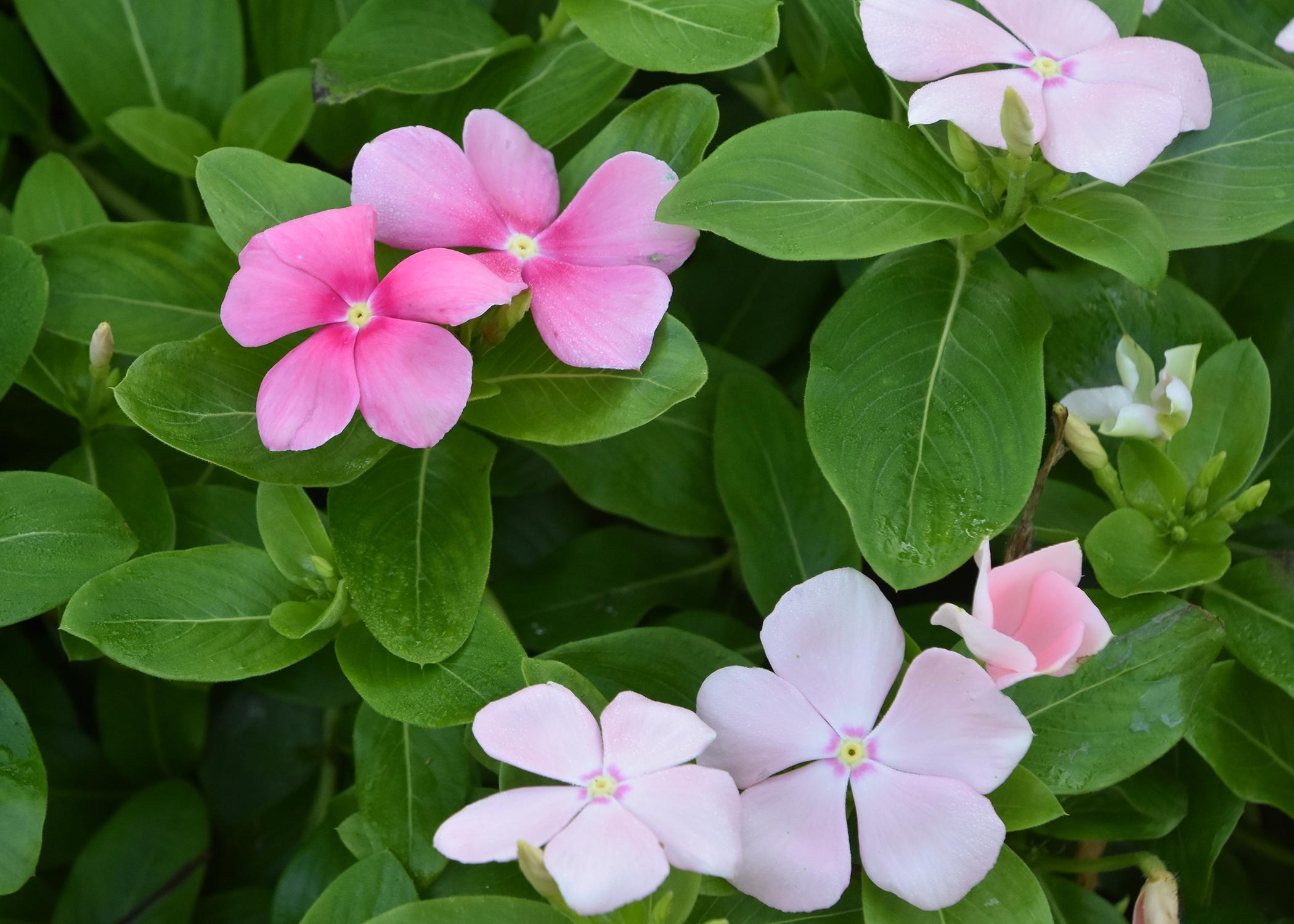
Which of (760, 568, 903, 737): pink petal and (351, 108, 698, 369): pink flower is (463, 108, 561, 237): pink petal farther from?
(760, 568, 903, 737): pink petal

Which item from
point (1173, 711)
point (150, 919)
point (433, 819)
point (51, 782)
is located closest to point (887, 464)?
point (1173, 711)

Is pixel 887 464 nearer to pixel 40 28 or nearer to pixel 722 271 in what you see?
pixel 722 271

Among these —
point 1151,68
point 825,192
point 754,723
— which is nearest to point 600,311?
point 825,192

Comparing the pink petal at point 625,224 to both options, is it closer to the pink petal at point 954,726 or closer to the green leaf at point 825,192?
the green leaf at point 825,192

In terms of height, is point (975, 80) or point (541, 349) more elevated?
point (975, 80)

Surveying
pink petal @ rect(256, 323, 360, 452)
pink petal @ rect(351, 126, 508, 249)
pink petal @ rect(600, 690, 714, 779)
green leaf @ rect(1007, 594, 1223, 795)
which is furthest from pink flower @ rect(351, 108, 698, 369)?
green leaf @ rect(1007, 594, 1223, 795)

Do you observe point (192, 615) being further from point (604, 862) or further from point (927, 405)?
point (927, 405)
